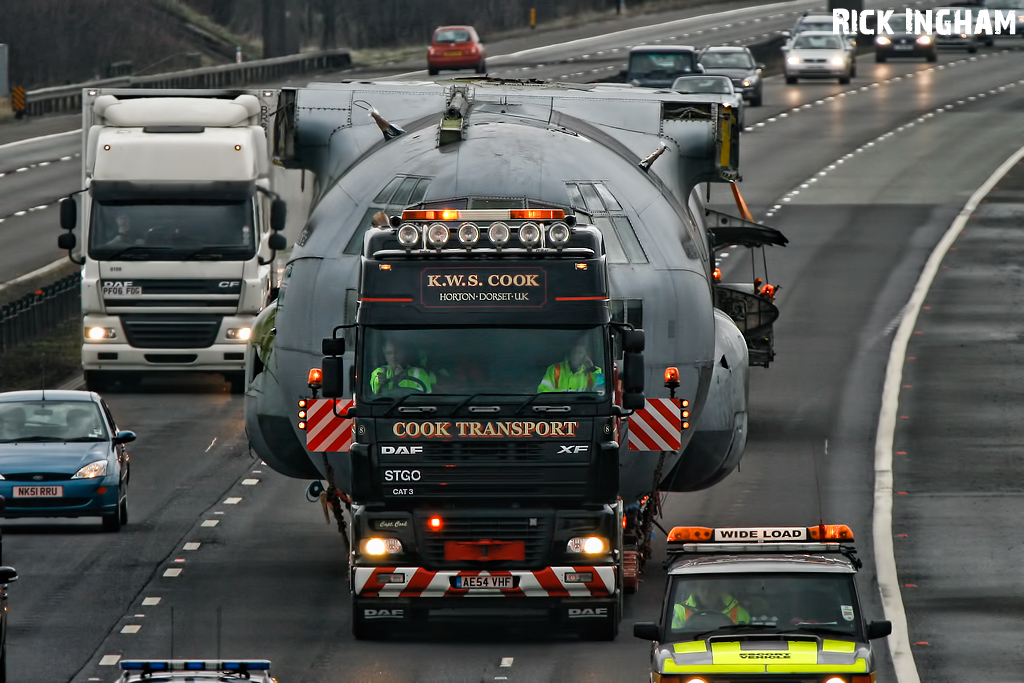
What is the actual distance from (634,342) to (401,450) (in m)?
2.36

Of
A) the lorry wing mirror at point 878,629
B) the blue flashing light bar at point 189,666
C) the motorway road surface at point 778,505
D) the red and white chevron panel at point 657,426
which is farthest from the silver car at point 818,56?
the blue flashing light bar at point 189,666

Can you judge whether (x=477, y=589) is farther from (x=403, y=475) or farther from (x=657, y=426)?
(x=657, y=426)

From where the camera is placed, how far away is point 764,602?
1650 cm

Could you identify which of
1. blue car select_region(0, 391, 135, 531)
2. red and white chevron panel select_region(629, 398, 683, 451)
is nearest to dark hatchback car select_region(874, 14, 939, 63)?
blue car select_region(0, 391, 135, 531)

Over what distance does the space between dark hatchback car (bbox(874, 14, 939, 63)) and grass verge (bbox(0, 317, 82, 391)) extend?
180 feet

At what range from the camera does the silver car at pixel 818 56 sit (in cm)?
8406

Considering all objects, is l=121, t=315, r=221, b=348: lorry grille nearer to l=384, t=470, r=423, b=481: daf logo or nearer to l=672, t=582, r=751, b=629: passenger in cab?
l=384, t=470, r=423, b=481: daf logo

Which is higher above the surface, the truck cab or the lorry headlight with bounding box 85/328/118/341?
the truck cab

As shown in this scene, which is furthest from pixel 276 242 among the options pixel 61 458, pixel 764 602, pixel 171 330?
pixel 764 602

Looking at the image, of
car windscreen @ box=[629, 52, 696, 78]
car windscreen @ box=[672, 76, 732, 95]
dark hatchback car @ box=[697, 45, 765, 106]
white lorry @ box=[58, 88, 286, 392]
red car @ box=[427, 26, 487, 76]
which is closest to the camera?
white lorry @ box=[58, 88, 286, 392]

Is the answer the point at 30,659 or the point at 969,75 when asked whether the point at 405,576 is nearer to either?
the point at 30,659

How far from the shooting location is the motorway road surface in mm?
20938

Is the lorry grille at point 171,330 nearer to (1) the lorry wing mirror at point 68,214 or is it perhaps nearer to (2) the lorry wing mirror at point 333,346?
(1) the lorry wing mirror at point 68,214

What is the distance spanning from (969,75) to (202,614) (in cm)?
7102
